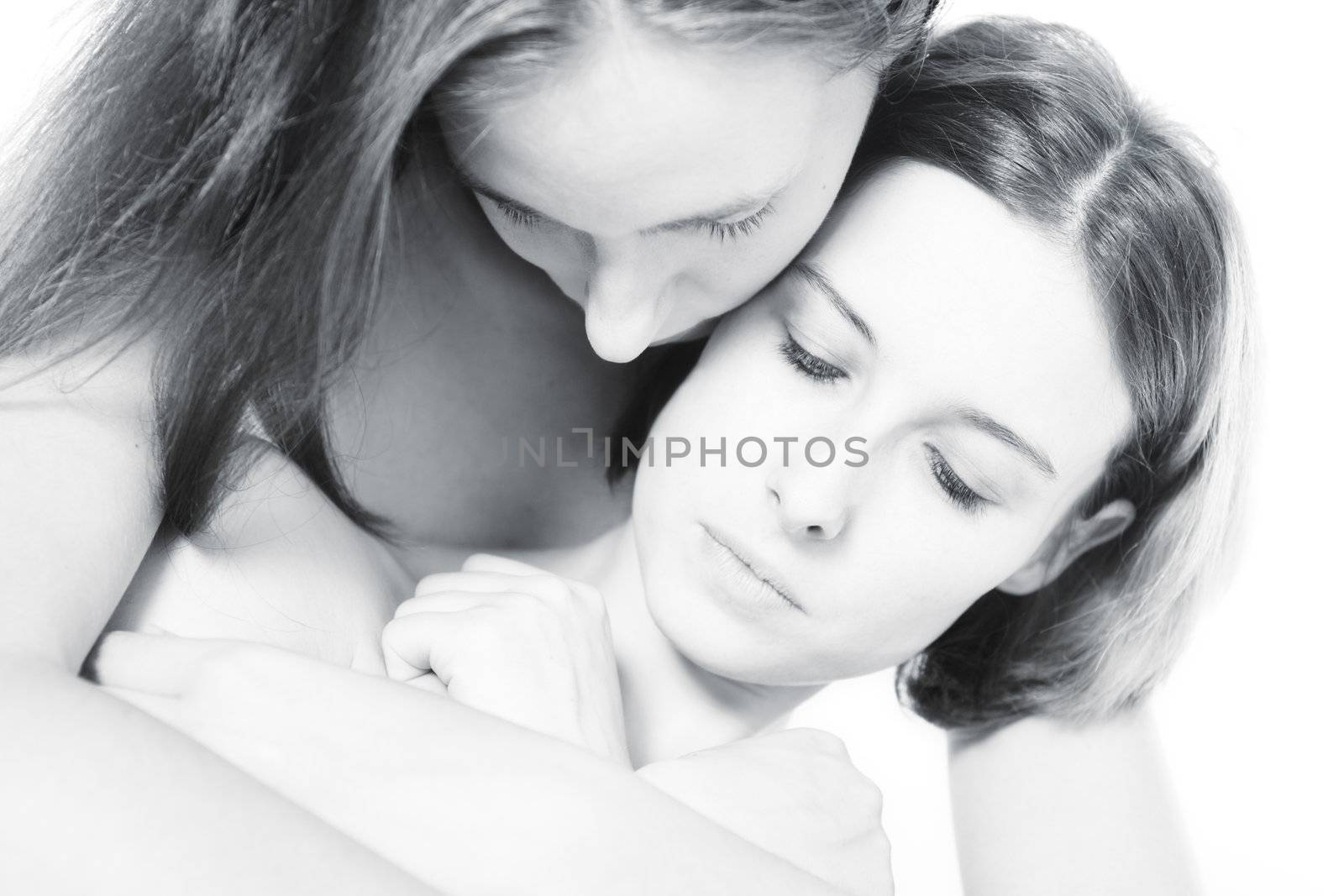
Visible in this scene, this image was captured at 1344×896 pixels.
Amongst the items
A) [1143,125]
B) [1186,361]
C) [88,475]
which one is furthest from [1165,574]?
[88,475]

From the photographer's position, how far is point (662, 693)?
1.38 metres

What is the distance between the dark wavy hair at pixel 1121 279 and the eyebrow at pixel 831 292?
105 mm

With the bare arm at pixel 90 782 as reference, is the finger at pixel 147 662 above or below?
below

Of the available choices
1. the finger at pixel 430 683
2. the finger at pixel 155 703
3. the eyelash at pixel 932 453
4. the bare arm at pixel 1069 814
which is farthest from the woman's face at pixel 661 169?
the bare arm at pixel 1069 814

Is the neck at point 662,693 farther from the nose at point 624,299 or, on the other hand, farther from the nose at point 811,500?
the nose at point 624,299

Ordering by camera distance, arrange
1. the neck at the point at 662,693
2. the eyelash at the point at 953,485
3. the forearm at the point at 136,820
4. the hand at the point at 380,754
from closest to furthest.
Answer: the forearm at the point at 136,820, the hand at the point at 380,754, the eyelash at the point at 953,485, the neck at the point at 662,693

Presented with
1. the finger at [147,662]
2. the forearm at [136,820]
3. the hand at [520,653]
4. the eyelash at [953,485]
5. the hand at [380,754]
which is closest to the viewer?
the forearm at [136,820]

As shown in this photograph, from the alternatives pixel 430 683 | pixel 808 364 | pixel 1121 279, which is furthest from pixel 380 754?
pixel 1121 279

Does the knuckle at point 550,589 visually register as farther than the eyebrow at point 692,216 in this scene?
Yes

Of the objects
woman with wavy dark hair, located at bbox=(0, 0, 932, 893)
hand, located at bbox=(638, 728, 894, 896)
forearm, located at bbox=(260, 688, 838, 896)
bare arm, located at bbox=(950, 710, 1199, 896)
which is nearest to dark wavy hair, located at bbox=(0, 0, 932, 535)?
woman with wavy dark hair, located at bbox=(0, 0, 932, 893)

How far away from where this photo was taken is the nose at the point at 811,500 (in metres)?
1.16

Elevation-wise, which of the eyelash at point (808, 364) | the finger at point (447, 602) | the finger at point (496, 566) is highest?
the eyelash at point (808, 364)

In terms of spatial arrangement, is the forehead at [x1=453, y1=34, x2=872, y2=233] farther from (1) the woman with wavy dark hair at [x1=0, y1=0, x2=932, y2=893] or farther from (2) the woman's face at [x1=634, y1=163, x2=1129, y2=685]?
(2) the woman's face at [x1=634, y1=163, x2=1129, y2=685]

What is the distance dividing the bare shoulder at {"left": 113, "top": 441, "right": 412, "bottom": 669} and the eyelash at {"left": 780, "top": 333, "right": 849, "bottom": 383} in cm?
45
